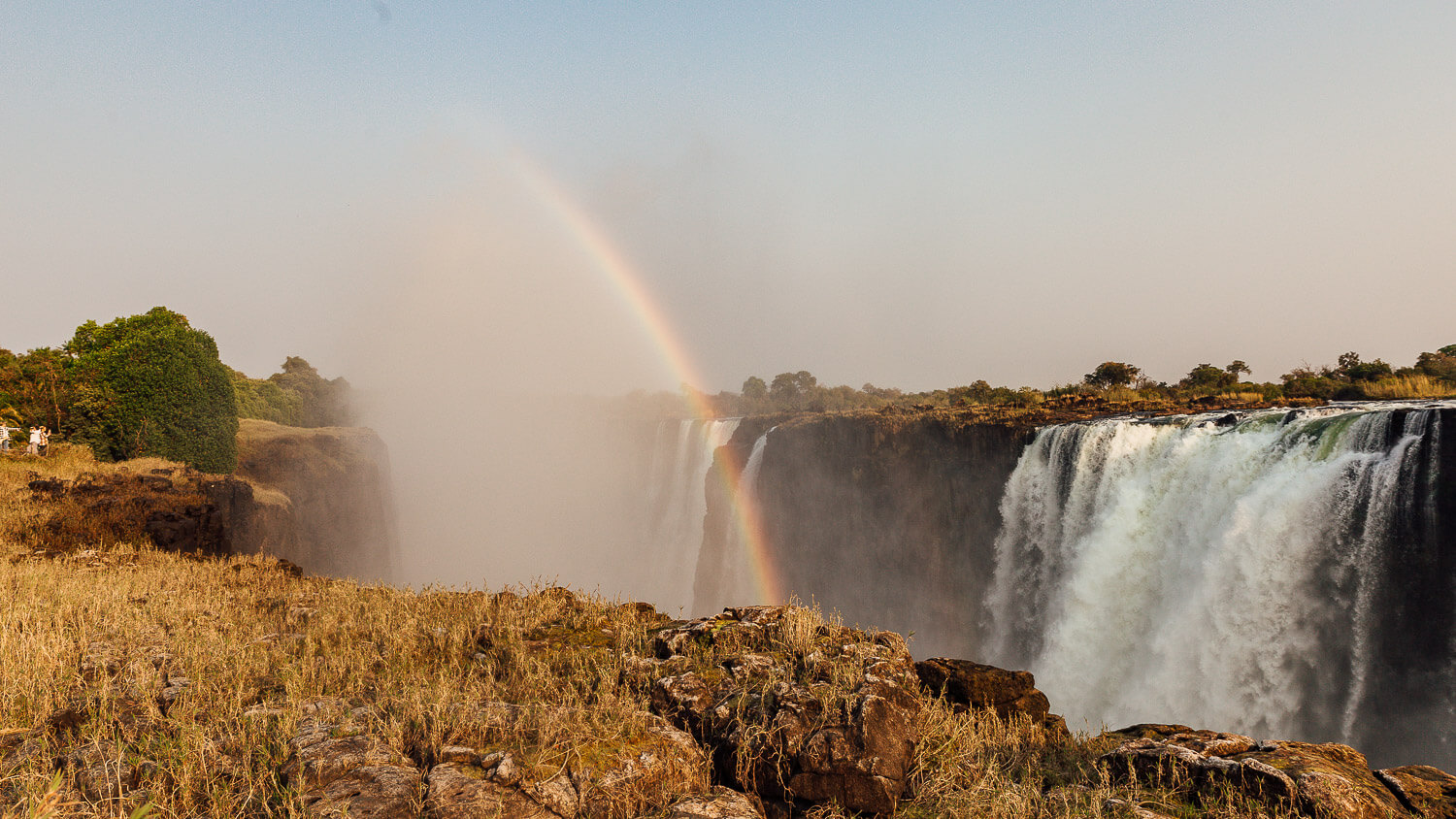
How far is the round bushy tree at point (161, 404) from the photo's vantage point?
63.4 ft

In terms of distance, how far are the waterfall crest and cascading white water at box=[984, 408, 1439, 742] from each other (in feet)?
0.10

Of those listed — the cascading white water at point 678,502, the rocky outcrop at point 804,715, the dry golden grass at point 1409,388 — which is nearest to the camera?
the rocky outcrop at point 804,715

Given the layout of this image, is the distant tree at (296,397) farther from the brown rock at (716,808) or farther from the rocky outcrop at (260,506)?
the brown rock at (716,808)

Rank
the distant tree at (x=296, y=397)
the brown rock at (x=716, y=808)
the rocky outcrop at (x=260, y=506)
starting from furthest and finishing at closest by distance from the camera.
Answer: the distant tree at (x=296, y=397)
the rocky outcrop at (x=260, y=506)
the brown rock at (x=716, y=808)

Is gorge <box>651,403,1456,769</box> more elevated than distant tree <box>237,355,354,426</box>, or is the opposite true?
distant tree <box>237,355,354,426</box>

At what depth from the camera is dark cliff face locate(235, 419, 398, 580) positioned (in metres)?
19.5

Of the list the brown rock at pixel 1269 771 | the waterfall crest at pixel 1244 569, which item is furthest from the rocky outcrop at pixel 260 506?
the waterfall crest at pixel 1244 569

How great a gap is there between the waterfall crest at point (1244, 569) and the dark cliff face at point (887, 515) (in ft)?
20.3

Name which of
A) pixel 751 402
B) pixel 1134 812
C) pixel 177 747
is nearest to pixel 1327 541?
pixel 1134 812

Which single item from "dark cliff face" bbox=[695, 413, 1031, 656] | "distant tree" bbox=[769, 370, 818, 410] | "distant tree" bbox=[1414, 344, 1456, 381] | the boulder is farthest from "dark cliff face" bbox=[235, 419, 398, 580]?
"distant tree" bbox=[769, 370, 818, 410]

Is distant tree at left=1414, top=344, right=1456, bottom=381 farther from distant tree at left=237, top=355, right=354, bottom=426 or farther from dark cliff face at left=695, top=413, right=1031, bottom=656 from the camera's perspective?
distant tree at left=237, top=355, right=354, bottom=426

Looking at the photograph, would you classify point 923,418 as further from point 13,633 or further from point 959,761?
point 13,633

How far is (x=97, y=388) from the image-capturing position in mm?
19469

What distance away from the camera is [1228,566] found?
508 inches
